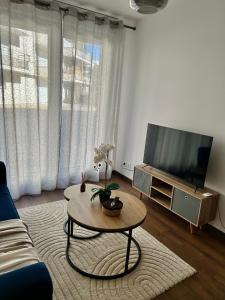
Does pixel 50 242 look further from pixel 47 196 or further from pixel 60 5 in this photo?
pixel 60 5

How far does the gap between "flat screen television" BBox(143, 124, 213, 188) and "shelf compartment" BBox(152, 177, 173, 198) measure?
0.64 feet

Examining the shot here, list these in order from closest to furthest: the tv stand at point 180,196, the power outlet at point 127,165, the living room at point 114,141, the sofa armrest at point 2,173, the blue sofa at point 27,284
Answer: the blue sofa at point 27,284, the living room at point 114,141, the sofa armrest at point 2,173, the tv stand at point 180,196, the power outlet at point 127,165

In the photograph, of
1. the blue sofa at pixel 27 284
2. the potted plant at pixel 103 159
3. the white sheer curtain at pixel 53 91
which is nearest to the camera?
the blue sofa at pixel 27 284

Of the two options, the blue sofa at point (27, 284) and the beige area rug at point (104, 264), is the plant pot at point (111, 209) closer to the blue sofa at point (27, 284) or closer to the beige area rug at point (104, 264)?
the beige area rug at point (104, 264)

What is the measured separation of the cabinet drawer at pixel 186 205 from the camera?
2564 millimetres

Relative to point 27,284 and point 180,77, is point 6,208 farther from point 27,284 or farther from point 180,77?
point 180,77

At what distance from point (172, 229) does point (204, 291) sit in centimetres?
89

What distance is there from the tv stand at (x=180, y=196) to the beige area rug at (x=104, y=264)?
1.67ft

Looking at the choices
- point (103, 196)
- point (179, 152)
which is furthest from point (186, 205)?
point (103, 196)

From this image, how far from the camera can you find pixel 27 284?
3.43 ft

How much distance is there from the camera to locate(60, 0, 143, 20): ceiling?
3084 millimetres

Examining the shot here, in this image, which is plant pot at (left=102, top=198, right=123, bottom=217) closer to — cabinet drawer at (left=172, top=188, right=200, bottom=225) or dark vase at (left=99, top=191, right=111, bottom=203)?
dark vase at (left=99, top=191, right=111, bottom=203)

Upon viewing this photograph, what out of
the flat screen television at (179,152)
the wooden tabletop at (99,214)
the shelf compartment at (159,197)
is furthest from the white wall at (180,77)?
the wooden tabletop at (99,214)

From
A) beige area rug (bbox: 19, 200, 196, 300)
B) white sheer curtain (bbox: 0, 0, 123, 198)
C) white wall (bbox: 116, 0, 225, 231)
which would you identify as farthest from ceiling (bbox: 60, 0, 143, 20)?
beige area rug (bbox: 19, 200, 196, 300)
